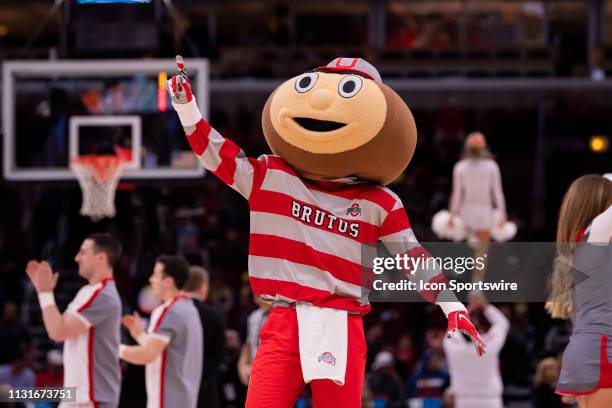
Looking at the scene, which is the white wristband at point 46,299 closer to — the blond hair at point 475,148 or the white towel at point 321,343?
the white towel at point 321,343

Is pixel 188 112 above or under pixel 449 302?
above

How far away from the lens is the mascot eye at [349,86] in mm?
5367

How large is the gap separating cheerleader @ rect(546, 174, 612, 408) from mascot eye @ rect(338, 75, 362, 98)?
1109mm

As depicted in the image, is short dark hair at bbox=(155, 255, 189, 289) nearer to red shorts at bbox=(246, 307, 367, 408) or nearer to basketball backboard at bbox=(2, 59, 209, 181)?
red shorts at bbox=(246, 307, 367, 408)

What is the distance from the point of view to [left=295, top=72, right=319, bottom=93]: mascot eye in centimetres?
538

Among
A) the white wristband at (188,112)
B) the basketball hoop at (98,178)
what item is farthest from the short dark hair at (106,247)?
the basketball hoop at (98,178)

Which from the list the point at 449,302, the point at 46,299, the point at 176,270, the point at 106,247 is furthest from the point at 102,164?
the point at 449,302

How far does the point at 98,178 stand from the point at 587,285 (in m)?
5.98

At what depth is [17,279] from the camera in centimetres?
1547

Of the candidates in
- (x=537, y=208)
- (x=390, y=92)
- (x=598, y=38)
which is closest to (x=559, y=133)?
(x=537, y=208)

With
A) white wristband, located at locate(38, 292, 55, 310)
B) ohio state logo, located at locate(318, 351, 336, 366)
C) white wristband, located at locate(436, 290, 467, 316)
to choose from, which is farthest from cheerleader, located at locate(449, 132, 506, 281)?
ohio state logo, located at locate(318, 351, 336, 366)

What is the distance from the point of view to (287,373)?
5.13 metres

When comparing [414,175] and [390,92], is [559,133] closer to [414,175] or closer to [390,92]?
[414,175]

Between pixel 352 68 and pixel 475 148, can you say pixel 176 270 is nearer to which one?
pixel 352 68
